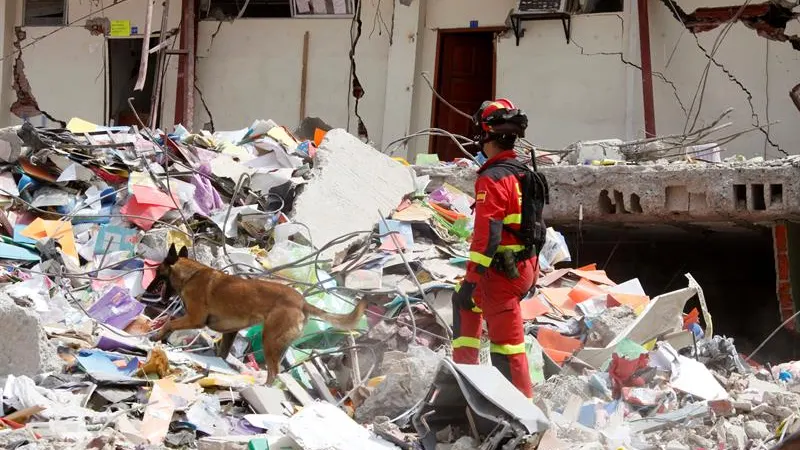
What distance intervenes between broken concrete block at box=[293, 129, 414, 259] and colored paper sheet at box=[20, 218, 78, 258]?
Answer: 5.67ft

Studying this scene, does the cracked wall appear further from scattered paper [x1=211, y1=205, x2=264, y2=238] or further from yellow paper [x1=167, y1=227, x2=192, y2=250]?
yellow paper [x1=167, y1=227, x2=192, y2=250]

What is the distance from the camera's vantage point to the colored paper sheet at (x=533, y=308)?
781 centimetres

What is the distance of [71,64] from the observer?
1562 cm

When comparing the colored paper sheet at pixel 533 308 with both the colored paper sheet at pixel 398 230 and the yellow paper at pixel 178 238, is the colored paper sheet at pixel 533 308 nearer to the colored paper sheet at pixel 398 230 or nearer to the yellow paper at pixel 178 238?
the colored paper sheet at pixel 398 230

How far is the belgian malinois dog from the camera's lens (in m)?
6.36

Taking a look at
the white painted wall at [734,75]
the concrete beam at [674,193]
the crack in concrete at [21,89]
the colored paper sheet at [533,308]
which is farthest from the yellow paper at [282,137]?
the crack in concrete at [21,89]

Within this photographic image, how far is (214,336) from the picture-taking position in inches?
283

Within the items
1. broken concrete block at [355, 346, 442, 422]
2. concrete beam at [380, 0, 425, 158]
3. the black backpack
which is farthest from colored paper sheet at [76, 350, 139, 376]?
concrete beam at [380, 0, 425, 158]

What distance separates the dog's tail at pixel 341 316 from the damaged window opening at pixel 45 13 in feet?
35.1

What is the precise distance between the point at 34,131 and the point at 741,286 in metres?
7.50

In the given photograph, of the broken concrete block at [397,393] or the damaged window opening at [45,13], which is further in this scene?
the damaged window opening at [45,13]

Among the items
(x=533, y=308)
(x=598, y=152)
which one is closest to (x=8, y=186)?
(x=533, y=308)

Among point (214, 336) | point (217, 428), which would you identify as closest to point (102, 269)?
point (214, 336)

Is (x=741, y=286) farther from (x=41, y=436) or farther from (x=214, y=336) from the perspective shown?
(x=41, y=436)
